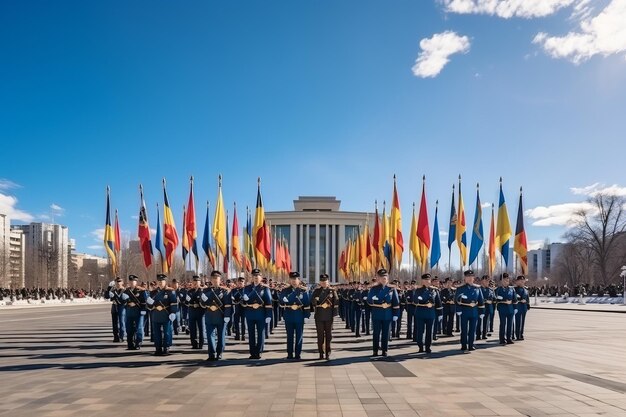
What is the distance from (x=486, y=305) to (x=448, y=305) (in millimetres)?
1363

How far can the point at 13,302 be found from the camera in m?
58.7

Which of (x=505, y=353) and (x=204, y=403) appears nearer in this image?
(x=204, y=403)

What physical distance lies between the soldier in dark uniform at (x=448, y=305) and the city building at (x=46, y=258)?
84286 millimetres

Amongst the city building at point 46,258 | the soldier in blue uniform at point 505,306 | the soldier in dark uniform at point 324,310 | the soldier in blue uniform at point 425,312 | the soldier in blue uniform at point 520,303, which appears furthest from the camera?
the city building at point 46,258

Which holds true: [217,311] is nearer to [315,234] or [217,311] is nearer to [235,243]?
[235,243]

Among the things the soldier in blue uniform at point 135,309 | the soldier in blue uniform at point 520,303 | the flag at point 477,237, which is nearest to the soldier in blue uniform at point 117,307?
the soldier in blue uniform at point 135,309

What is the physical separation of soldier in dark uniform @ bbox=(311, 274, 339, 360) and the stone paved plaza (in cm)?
45

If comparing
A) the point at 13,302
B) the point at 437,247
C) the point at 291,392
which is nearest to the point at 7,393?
the point at 291,392

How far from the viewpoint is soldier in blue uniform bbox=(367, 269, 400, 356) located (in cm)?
1375

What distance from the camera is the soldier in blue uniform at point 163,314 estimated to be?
13.9 metres

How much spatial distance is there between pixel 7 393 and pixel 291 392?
5072mm

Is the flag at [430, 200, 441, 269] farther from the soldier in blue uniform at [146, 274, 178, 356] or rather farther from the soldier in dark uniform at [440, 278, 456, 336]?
the soldier in blue uniform at [146, 274, 178, 356]

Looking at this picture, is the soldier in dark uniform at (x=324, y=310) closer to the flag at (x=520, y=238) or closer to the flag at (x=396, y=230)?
the flag at (x=396, y=230)

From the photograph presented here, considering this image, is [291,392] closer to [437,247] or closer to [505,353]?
[505,353]
